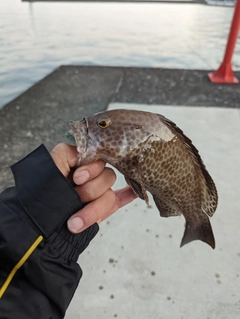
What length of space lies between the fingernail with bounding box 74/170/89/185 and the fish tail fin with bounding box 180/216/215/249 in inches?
30.7

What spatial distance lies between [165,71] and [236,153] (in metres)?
3.10

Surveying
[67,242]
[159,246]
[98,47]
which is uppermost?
[67,242]

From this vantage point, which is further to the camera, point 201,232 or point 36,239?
point 201,232

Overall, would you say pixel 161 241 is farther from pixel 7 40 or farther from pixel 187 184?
pixel 7 40

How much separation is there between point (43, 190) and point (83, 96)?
396 cm

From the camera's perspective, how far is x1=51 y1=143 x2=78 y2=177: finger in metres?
1.30

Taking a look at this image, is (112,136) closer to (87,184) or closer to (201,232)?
(87,184)

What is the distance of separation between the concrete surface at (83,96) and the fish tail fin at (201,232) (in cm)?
215

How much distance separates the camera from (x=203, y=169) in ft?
4.98

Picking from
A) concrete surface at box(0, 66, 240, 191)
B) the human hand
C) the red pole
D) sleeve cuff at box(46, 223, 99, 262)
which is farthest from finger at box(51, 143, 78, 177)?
the red pole

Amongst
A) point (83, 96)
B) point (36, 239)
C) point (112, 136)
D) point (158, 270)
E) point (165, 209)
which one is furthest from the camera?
point (83, 96)

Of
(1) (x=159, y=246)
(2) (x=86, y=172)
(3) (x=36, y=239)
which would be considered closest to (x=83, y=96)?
(1) (x=159, y=246)

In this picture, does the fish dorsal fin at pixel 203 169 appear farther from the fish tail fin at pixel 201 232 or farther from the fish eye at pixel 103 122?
the fish eye at pixel 103 122

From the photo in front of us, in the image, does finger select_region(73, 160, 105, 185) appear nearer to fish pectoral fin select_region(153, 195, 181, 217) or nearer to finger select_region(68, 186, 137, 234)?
finger select_region(68, 186, 137, 234)
